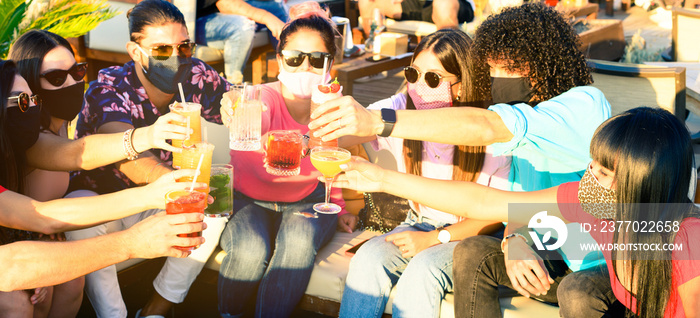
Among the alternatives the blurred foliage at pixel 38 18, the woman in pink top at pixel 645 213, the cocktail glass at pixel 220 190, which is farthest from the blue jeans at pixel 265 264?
the blurred foliage at pixel 38 18

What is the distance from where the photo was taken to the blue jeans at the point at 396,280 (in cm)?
300

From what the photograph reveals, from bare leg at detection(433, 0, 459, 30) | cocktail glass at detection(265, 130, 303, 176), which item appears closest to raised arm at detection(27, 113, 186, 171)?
cocktail glass at detection(265, 130, 303, 176)

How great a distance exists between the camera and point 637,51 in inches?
297

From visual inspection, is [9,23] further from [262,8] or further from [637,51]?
[637,51]

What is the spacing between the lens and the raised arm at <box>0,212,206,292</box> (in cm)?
234

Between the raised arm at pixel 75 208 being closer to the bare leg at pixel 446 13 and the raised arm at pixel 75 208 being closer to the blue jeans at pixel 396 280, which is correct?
the blue jeans at pixel 396 280

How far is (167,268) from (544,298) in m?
1.94

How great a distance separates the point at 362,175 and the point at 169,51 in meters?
1.49

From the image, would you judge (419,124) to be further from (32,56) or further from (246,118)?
(32,56)

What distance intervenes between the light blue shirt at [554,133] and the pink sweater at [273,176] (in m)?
1.17

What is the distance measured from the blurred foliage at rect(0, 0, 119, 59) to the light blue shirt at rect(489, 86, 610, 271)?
362cm

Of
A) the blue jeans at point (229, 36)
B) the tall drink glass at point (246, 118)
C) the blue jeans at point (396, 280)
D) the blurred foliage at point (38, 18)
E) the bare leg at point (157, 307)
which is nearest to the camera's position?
the blue jeans at point (396, 280)

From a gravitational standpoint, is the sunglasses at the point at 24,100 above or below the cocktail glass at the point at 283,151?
above

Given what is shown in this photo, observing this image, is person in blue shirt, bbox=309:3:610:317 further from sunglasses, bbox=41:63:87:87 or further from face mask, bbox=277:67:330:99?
sunglasses, bbox=41:63:87:87
